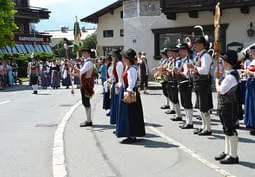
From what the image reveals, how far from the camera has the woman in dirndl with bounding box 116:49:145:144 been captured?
8938 millimetres

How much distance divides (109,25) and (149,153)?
44.7 meters

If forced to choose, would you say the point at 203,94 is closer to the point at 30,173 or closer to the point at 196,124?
the point at 196,124

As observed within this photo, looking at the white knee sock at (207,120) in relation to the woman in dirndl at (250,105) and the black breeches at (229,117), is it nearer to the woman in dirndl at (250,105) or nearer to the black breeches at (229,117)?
the woman in dirndl at (250,105)

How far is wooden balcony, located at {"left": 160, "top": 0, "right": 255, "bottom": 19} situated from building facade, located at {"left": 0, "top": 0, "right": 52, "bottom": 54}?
133 feet

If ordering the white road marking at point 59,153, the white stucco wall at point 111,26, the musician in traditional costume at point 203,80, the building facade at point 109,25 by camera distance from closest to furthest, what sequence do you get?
the white road marking at point 59,153, the musician in traditional costume at point 203,80, the building facade at point 109,25, the white stucco wall at point 111,26

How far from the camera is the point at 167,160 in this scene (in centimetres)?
763

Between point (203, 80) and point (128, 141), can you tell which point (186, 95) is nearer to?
point (203, 80)

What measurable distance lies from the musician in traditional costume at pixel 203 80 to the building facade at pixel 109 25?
108 feet

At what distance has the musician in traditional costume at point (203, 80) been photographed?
9406mm

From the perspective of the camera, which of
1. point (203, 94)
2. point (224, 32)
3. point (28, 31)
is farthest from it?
point (28, 31)

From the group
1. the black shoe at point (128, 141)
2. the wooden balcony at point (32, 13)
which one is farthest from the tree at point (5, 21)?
the wooden balcony at point (32, 13)

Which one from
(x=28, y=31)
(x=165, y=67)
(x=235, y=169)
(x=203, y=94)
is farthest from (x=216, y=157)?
(x=28, y=31)

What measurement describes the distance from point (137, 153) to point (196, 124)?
147 inches

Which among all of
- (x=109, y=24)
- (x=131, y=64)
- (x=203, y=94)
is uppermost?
(x=109, y=24)
